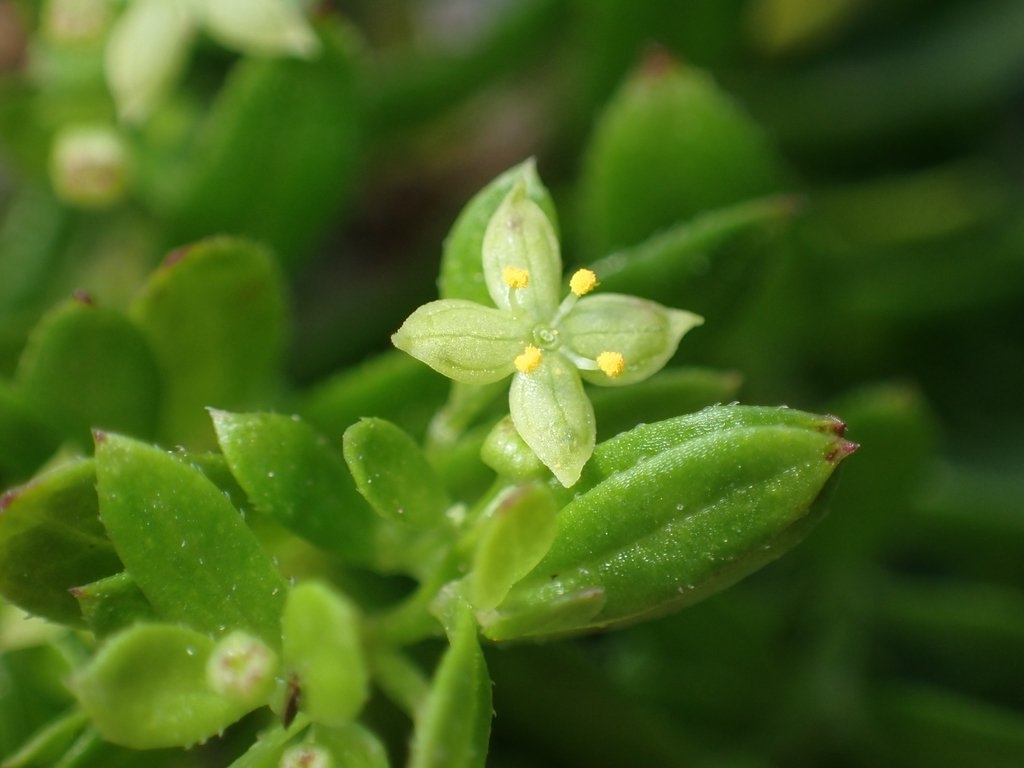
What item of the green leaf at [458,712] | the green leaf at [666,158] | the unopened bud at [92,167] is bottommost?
the green leaf at [458,712]

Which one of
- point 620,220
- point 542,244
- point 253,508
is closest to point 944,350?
point 620,220

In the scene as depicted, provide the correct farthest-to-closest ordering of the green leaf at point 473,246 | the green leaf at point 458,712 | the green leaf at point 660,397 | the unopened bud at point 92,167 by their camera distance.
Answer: the unopened bud at point 92,167, the green leaf at point 660,397, the green leaf at point 473,246, the green leaf at point 458,712

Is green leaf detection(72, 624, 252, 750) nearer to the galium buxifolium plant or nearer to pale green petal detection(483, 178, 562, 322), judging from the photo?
the galium buxifolium plant

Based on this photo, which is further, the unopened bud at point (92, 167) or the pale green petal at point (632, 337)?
the unopened bud at point (92, 167)

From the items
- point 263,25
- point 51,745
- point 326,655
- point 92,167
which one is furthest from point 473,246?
point 92,167

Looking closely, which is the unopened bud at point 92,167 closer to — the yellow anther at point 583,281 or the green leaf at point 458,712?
the yellow anther at point 583,281

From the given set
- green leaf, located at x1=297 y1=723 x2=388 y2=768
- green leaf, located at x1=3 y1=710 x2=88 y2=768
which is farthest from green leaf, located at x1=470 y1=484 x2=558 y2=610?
green leaf, located at x1=3 y1=710 x2=88 y2=768

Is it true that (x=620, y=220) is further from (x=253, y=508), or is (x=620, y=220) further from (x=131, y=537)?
(x=131, y=537)

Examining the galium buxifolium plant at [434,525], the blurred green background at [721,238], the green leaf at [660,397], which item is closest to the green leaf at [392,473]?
the galium buxifolium plant at [434,525]
